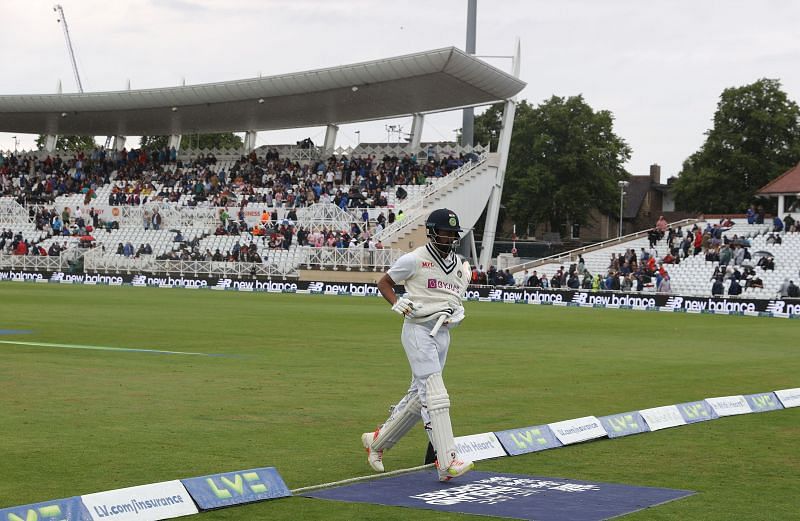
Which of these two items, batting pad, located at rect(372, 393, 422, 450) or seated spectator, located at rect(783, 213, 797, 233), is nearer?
batting pad, located at rect(372, 393, 422, 450)

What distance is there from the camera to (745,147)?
87062 mm

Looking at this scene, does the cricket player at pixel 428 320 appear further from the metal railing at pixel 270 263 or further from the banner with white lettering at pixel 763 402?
the metal railing at pixel 270 263

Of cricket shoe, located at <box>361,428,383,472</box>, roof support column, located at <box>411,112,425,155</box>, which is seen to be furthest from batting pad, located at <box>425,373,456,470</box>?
roof support column, located at <box>411,112,425,155</box>

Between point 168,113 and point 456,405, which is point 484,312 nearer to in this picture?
point 456,405

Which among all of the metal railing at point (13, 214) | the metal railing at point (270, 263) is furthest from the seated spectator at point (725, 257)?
the metal railing at point (13, 214)

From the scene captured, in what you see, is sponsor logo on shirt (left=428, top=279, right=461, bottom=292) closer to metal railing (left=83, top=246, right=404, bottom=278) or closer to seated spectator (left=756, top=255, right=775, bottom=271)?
metal railing (left=83, top=246, right=404, bottom=278)

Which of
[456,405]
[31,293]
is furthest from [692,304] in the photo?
[456,405]

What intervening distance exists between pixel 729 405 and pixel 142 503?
26.8 feet

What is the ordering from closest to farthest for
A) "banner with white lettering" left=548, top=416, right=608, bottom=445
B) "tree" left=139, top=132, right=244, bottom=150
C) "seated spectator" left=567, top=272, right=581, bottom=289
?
"banner with white lettering" left=548, top=416, right=608, bottom=445 < "seated spectator" left=567, top=272, right=581, bottom=289 < "tree" left=139, top=132, right=244, bottom=150

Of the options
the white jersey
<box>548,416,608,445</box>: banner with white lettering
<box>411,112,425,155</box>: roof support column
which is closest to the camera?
the white jersey

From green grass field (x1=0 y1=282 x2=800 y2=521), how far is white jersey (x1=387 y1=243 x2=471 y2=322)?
1.49 m

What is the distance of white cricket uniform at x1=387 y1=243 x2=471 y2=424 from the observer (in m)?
9.02

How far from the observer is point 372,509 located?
7879mm

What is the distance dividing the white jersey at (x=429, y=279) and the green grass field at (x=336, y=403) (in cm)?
149
